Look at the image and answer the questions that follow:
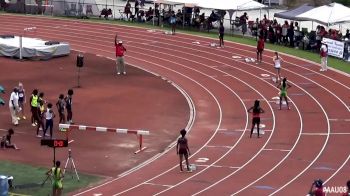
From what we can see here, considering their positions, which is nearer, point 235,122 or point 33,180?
point 33,180

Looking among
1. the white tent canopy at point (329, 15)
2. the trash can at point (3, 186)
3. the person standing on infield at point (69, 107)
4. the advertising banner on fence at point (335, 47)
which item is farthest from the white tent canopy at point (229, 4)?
the trash can at point (3, 186)

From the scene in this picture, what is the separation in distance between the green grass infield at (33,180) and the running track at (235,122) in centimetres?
67

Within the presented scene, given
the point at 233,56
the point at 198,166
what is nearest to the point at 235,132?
the point at 198,166

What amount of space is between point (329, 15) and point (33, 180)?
26931 millimetres

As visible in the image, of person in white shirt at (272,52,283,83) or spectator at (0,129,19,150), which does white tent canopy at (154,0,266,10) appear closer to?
person in white shirt at (272,52,283,83)

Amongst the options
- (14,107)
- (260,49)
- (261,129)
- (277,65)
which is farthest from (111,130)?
(260,49)

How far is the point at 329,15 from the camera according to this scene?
4903cm

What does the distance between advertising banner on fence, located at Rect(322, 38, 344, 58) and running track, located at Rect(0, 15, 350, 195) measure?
243 centimetres

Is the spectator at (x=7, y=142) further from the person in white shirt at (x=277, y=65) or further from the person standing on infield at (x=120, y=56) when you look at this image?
the person in white shirt at (x=277, y=65)

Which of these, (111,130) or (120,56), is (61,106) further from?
(120,56)

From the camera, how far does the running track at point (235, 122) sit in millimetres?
26219

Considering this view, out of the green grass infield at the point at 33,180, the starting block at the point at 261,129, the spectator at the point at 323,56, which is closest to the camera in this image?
the green grass infield at the point at 33,180

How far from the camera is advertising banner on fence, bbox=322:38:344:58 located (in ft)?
154

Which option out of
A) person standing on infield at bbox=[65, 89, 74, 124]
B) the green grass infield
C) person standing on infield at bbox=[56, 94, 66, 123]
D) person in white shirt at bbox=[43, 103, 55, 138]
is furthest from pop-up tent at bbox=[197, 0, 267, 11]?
the green grass infield
